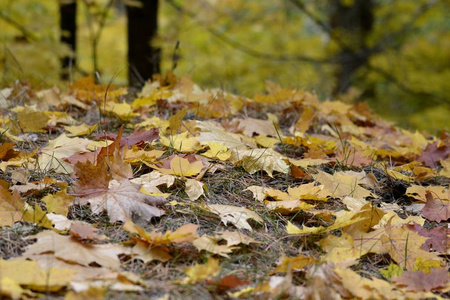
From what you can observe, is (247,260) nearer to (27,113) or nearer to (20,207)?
(20,207)

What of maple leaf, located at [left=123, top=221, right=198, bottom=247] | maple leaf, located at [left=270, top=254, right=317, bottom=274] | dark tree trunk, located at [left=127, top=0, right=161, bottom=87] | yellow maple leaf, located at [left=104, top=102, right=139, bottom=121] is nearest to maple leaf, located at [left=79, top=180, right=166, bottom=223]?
maple leaf, located at [left=123, top=221, right=198, bottom=247]

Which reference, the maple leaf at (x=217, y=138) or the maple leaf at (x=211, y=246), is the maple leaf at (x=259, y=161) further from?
the maple leaf at (x=211, y=246)

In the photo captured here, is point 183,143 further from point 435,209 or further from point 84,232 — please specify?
point 435,209

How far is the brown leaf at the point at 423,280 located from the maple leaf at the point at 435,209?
449 millimetres

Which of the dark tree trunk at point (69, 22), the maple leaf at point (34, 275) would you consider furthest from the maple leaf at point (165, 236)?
the dark tree trunk at point (69, 22)

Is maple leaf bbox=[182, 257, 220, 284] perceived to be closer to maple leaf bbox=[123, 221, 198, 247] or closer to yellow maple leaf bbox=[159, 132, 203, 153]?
maple leaf bbox=[123, 221, 198, 247]

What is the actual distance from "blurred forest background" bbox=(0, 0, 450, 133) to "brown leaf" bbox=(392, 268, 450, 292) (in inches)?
159

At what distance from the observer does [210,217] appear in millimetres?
1326

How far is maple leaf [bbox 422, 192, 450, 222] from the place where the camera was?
1496 mm

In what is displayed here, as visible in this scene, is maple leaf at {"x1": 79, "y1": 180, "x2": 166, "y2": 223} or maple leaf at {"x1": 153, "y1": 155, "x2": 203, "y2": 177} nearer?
maple leaf at {"x1": 79, "y1": 180, "x2": 166, "y2": 223}

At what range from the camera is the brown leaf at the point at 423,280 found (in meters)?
1.06

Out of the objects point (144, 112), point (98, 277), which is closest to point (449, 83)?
point (144, 112)

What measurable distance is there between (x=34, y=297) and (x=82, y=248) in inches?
7.4

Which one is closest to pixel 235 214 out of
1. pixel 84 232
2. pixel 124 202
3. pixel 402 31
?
pixel 124 202
